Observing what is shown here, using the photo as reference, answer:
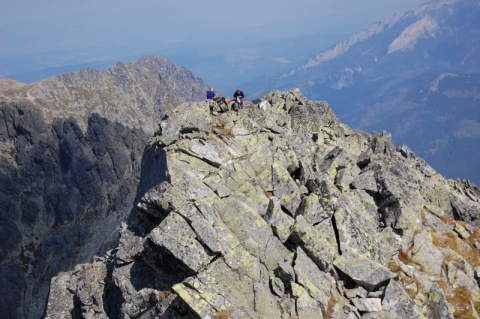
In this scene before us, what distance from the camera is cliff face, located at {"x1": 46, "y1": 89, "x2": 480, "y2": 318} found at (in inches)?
808

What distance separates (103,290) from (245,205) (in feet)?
39.4

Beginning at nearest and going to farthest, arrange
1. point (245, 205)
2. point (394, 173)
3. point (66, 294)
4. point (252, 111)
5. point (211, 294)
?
point (211, 294) → point (245, 205) → point (66, 294) → point (394, 173) → point (252, 111)

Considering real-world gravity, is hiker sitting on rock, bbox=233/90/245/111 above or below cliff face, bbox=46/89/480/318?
above

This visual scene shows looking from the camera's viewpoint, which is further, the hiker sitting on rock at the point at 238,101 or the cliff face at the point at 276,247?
the hiker sitting on rock at the point at 238,101

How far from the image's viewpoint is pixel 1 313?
573 feet

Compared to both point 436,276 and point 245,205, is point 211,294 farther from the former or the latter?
point 436,276

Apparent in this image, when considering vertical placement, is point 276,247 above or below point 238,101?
below

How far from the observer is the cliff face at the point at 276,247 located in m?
20.5

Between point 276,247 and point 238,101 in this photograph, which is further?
point 238,101

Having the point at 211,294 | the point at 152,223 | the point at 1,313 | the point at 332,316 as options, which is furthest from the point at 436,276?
the point at 1,313

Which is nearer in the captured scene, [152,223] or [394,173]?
[152,223]

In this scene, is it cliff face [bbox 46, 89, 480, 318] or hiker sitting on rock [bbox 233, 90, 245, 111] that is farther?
hiker sitting on rock [bbox 233, 90, 245, 111]

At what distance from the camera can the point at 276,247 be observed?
914 inches

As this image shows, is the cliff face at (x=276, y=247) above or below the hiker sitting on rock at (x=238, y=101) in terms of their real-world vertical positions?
below
